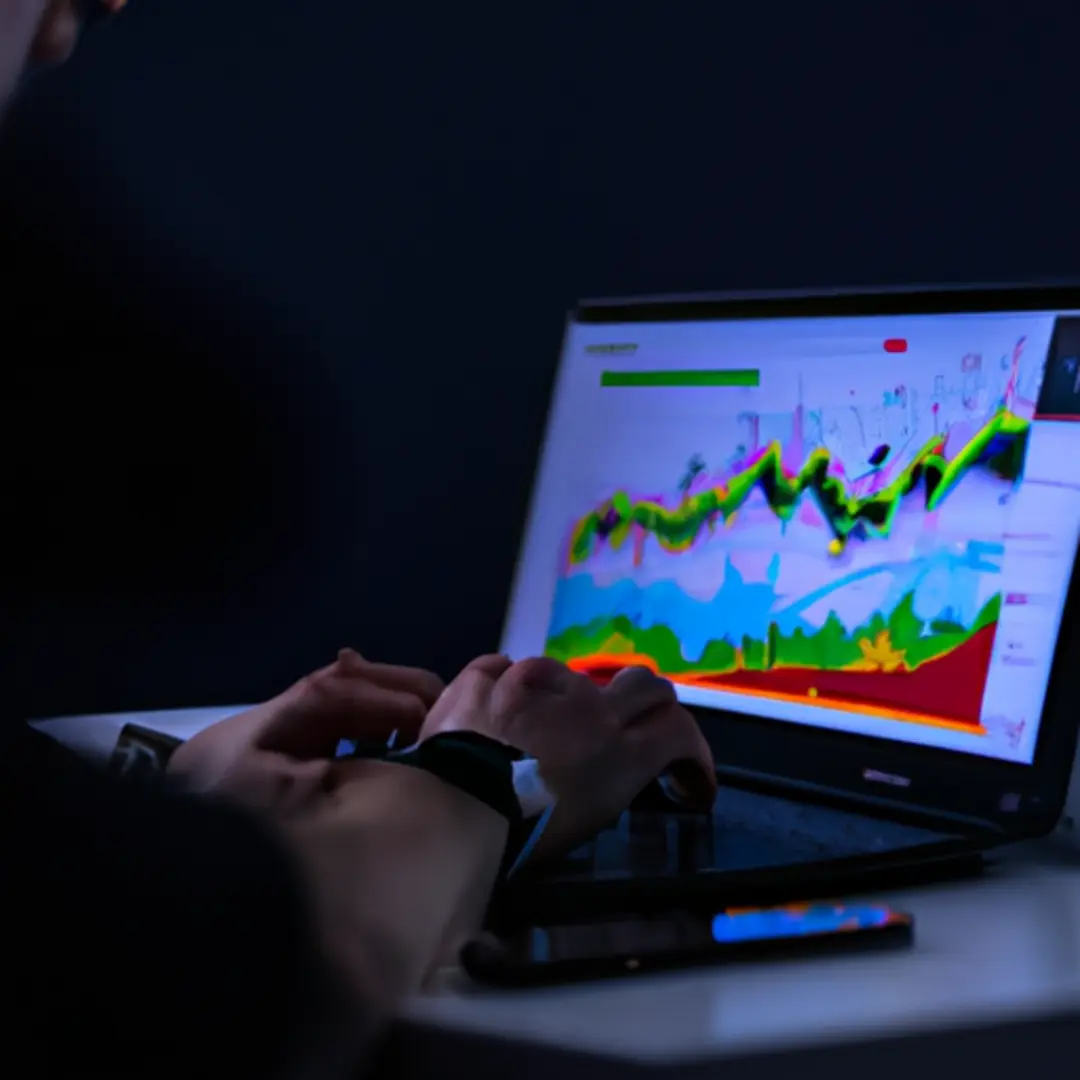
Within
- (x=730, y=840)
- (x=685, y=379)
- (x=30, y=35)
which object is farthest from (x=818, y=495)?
(x=30, y=35)

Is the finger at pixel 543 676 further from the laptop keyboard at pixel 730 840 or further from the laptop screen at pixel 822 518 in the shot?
the laptop screen at pixel 822 518

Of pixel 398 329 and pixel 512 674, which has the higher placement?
pixel 398 329

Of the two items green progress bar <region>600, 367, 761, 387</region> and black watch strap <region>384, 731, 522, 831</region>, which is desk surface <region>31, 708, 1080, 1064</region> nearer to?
black watch strap <region>384, 731, 522, 831</region>

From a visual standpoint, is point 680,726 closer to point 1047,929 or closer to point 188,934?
point 1047,929

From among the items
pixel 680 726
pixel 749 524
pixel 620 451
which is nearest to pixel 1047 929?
pixel 680 726

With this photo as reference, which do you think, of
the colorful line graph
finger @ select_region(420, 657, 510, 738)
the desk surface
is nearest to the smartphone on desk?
the desk surface

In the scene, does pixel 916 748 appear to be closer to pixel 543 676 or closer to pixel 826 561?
pixel 826 561

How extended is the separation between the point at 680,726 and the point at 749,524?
31 cm

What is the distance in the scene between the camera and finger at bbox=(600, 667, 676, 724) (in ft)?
2.13

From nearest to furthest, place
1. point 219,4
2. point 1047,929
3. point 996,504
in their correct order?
point 1047,929 → point 996,504 → point 219,4

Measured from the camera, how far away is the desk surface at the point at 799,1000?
438 mm

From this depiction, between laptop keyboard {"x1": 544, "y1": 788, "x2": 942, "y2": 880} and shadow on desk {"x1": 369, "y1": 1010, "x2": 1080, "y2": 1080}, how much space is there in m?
0.14

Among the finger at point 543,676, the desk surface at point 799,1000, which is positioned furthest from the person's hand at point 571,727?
the desk surface at point 799,1000

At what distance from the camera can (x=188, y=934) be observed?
0.27 metres
